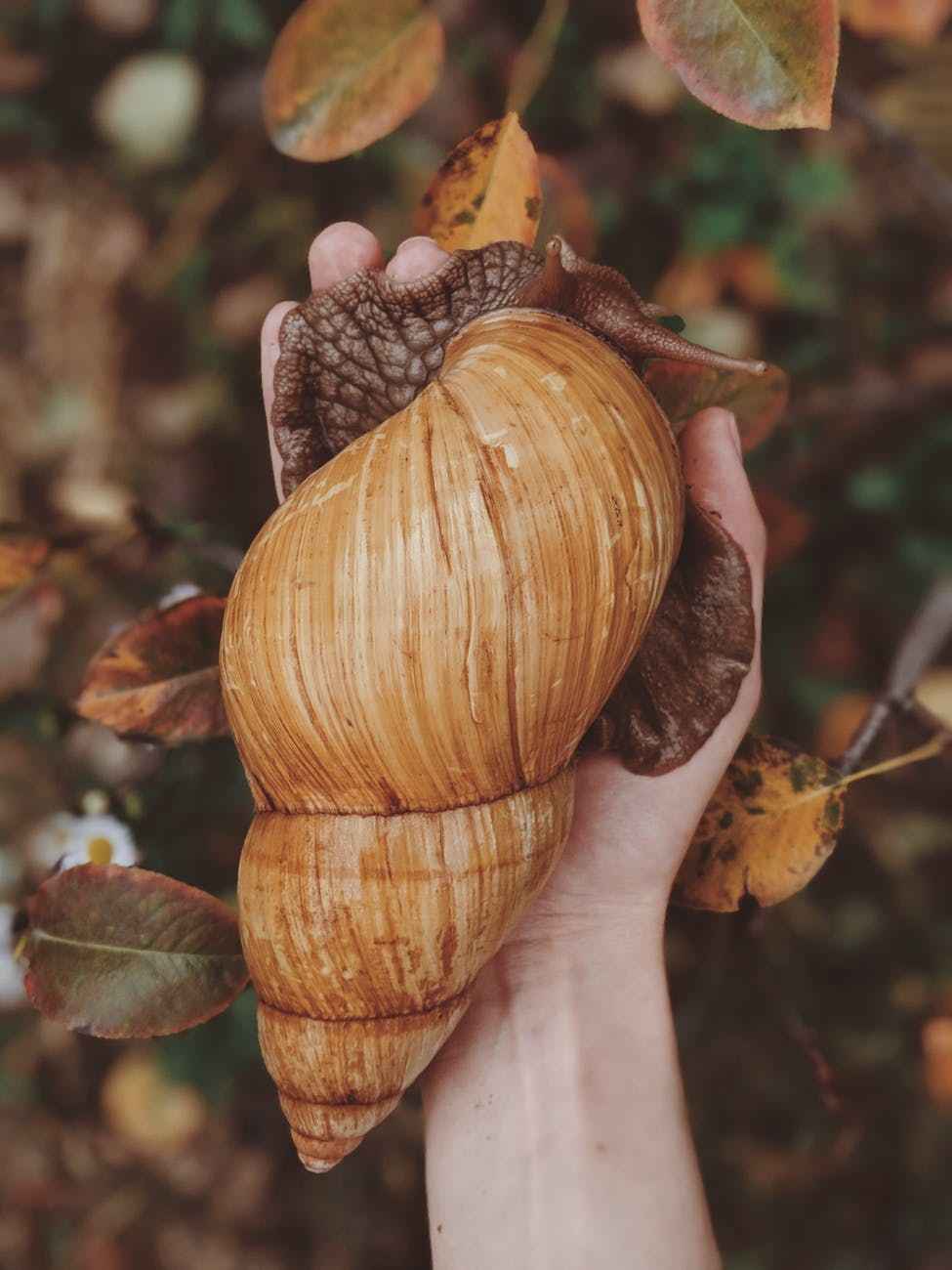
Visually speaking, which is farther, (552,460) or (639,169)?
(639,169)

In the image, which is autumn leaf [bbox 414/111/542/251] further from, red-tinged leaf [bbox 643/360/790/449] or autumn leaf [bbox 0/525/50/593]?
autumn leaf [bbox 0/525/50/593]

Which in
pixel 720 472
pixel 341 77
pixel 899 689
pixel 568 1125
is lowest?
pixel 568 1125

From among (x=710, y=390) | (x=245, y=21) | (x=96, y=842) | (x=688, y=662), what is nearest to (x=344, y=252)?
(x=710, y=390)

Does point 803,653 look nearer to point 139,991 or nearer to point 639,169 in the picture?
point 639,169

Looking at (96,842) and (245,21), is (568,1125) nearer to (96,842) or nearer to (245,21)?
(96,842)

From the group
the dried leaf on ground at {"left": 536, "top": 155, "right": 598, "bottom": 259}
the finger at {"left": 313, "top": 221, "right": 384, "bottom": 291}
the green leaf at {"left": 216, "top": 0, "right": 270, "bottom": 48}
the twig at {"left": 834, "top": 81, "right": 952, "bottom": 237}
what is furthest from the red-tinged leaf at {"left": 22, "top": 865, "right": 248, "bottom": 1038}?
the green leaf at {"left": 216, "top": 0, "right": 270, "bottom": 48}

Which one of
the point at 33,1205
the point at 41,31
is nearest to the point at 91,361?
the point at 41,31

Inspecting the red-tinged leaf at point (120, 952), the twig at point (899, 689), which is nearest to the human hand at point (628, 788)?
the twig at point (899, 689)
